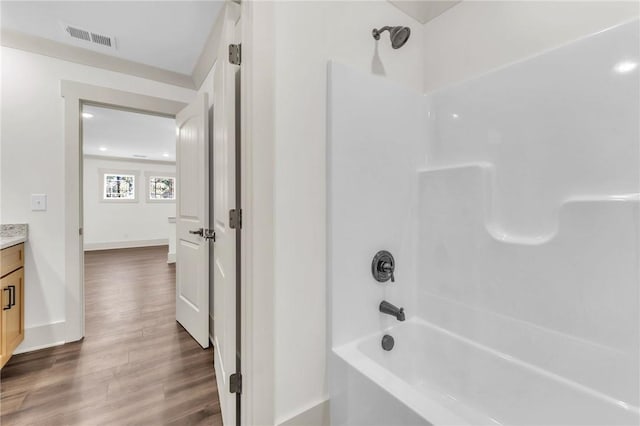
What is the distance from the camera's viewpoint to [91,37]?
83.6 inches

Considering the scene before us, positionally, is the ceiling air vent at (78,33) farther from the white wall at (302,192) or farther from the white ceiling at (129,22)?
the white wall at (302,192)

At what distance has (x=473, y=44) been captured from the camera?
153cm

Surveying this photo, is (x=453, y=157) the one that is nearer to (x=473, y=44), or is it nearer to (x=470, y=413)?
(x=473, y=44)

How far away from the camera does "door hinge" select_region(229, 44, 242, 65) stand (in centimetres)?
122

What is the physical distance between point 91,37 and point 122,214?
633 centimetres

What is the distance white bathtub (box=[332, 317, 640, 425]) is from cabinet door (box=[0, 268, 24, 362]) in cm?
220

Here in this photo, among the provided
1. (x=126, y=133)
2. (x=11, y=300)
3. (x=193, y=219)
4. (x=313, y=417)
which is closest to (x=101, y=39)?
(x=193, y=219)

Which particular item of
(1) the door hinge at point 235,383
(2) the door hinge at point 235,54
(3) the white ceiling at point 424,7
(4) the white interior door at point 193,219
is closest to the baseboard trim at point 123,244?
(4) the white interior door at point 193,219

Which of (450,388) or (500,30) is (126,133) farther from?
(450,388)

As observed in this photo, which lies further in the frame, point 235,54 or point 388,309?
point 388,309

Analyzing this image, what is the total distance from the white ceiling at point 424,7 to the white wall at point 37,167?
262 centimetres

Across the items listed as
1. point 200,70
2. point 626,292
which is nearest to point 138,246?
point 200,70

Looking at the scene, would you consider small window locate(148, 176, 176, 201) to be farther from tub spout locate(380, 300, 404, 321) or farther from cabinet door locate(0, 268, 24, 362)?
tub spout locate(380, 300, 404, 321)

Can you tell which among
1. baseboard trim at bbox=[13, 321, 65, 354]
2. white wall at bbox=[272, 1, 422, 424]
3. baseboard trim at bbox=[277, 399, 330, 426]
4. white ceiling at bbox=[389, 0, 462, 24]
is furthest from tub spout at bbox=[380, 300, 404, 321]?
baseboard trim at bbox=[13, 321, 65, 354]
